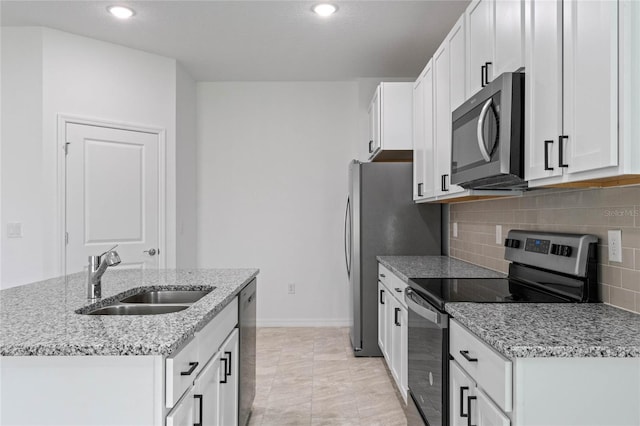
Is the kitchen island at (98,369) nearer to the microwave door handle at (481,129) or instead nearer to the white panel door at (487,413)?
the white panel door at (487,413)

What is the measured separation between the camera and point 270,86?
16.9 feet

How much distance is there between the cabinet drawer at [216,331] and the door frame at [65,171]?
2241 millimetres

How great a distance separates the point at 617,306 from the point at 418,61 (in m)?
3.28

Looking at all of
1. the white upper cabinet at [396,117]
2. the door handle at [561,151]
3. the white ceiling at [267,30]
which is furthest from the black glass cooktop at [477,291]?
the white ceiling at [267,30]

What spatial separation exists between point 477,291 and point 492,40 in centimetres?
113

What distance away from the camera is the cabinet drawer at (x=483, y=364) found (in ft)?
4.25

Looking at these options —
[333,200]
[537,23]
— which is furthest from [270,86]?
[537,23]

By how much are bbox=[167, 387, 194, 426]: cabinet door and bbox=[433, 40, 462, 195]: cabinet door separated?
1.83 meters

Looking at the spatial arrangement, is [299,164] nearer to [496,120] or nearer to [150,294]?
[150,294]

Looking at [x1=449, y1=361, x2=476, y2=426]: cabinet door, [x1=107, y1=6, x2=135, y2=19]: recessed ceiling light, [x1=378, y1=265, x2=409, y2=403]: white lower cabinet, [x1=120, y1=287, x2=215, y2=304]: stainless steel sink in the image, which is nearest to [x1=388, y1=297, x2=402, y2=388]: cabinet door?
[x1=378, y1=265, x2=409, y2=403]: white lower cabinet

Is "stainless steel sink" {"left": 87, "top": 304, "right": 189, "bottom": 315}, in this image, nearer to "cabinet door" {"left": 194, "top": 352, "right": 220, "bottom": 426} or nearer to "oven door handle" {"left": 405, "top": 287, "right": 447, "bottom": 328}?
"cabinet door" {"left": 194, "top": 352, "right": 220, "bottom": 426}

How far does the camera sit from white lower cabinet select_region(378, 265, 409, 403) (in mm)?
2783

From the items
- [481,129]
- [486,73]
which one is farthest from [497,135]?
[486,73]

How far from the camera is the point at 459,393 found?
1726mm
